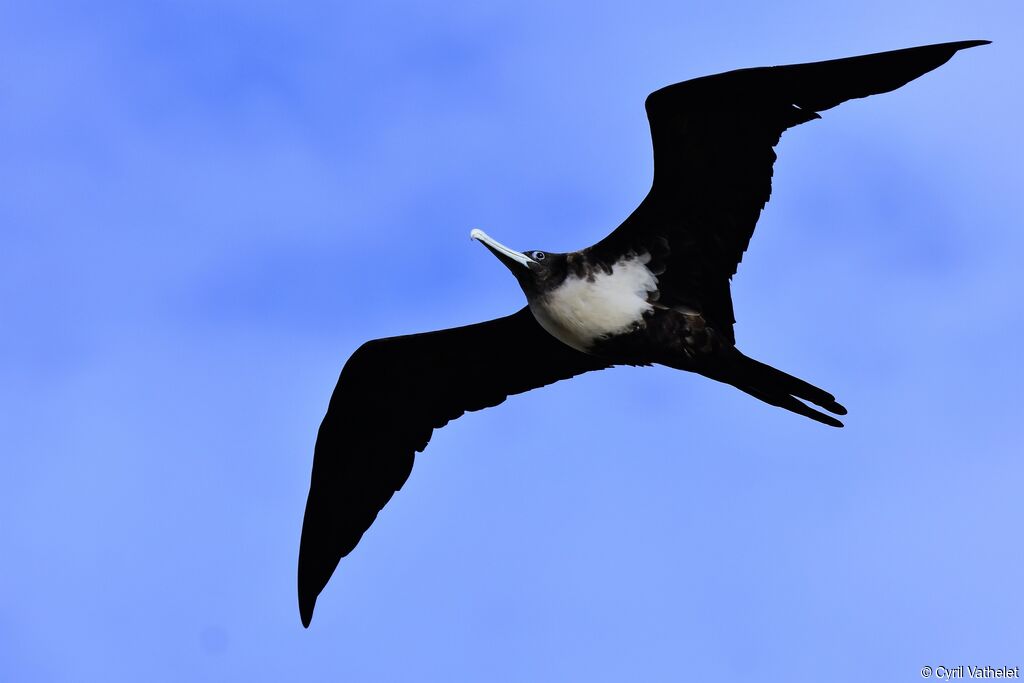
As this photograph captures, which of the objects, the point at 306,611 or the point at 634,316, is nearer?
the point at 634,316

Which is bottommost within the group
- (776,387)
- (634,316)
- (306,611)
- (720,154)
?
(306,611)

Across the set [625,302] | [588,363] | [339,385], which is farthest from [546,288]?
[339,385]

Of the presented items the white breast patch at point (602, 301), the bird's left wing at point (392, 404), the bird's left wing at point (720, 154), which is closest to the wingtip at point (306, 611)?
the bird's left wing at point (392, 404)

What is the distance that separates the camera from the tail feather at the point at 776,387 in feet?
25.7

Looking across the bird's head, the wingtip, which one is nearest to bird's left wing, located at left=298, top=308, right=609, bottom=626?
the wingtip

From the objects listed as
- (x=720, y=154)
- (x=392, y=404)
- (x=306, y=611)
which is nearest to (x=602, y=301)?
(x=720, y=154)

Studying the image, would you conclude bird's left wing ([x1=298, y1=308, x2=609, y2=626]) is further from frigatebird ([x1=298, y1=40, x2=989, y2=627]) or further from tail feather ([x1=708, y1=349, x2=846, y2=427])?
tail feather ([x1=708, y1=349, x2=846, y2=427])

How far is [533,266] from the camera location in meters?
8.07

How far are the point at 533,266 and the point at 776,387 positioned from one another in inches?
54.1

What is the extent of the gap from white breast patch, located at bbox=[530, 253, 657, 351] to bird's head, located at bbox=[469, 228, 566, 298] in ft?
0.18

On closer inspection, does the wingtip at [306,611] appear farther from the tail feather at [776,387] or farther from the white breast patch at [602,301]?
the tail feather at [776,387]

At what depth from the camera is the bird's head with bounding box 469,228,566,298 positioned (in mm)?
8070

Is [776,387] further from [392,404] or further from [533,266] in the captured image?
[392,404]

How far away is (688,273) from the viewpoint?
8.15 meters
